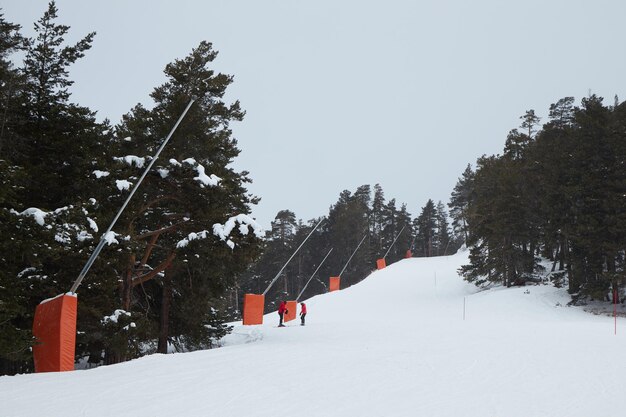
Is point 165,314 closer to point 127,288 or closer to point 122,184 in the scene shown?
point 127,288

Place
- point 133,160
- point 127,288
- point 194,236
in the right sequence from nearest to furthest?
1. point 133,160
2. point 194,236
3. point 127,288

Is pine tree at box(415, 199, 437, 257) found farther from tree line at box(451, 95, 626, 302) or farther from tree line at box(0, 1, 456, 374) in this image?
tree line at box(0, 1, 456, 374)

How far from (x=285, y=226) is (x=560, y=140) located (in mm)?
57453

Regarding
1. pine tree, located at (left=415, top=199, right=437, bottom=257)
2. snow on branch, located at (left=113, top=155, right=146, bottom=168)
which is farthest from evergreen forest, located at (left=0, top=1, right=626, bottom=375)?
pine tree, located at (left=415, top=199, right=437, bottom=257)

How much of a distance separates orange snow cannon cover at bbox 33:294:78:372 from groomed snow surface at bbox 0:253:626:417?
118 centimetres

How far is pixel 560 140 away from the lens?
33031 mm

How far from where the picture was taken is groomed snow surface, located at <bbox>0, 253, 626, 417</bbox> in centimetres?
739

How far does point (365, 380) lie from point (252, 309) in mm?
17636

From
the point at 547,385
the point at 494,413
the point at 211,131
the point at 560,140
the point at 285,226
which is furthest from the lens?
the point at 285,226

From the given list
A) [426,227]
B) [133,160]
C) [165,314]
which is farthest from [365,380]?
[426,227]

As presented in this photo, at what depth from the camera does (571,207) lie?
2955cm

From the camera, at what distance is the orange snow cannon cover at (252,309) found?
86.6ft

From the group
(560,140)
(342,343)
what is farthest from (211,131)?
(560,140)

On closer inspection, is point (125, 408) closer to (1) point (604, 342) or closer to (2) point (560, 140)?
Result: (1) point (604, 342)
